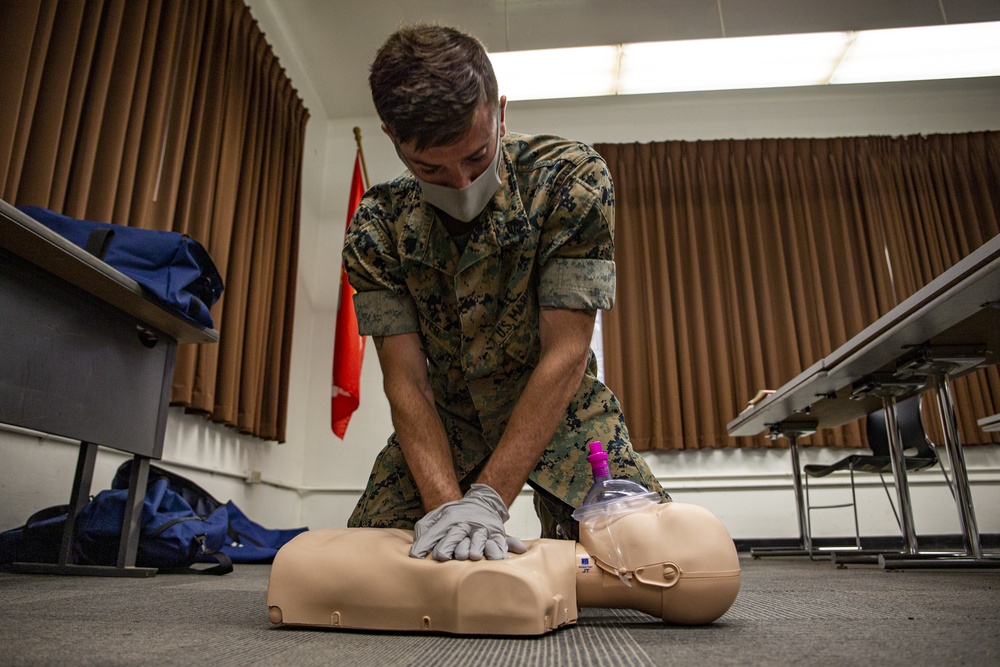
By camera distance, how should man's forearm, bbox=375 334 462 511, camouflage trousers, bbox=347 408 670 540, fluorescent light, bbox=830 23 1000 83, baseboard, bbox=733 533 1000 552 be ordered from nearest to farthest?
A: 1. man's forearm, bbox=375 334 462 511
2. camouflage trousers, bbox=347 408 670 540
3. fluorescent light, bbox=830 23 1000 83
4. baseboard, bbox=733 533 1000 552

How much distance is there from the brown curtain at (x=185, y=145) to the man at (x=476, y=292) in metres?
1.34

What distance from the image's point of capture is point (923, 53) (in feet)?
11.2

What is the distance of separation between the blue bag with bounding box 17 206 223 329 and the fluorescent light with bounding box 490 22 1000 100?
6.65ft

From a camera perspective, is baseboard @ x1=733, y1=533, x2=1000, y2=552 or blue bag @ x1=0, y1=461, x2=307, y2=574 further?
baseboard @ x1=733, y1=533, x2=1000, y2=552

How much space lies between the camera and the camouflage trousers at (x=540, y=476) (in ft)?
3.85

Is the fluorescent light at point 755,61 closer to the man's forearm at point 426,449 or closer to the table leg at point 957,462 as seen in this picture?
the table leg at point 957,462

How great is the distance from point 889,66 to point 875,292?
4.52 feet

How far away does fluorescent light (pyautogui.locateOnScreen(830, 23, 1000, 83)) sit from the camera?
3.26 m

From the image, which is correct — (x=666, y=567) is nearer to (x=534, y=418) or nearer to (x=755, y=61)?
(x=534, y=418)

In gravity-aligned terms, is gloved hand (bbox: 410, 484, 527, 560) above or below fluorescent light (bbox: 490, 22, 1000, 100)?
below

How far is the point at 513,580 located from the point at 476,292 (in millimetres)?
561

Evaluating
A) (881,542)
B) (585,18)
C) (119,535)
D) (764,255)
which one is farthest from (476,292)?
(881,542)

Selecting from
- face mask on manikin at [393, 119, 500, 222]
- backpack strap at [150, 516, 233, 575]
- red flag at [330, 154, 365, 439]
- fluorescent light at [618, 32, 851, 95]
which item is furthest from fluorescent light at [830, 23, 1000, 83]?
backpack strap at [150, 516, 233, 575]

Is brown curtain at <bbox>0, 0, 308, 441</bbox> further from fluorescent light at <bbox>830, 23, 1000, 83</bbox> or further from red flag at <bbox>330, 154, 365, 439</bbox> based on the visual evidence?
fluorescent light at <bbox>830, 23, 1000, 83</bbox>
